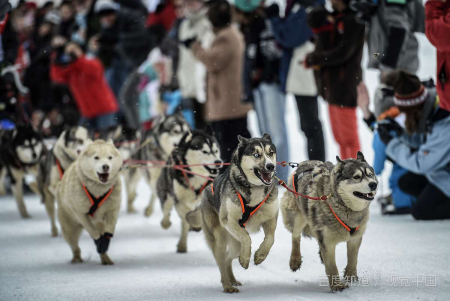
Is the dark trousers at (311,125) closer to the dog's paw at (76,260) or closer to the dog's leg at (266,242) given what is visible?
the dog's leg at (266,242)

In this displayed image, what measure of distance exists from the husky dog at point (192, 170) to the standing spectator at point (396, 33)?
170cm

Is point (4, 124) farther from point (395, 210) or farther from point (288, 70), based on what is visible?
point (395, 210)

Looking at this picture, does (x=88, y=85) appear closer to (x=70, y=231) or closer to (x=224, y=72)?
(x=224, y=72)

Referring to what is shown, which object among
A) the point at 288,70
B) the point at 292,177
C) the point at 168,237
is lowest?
the point at 168,237

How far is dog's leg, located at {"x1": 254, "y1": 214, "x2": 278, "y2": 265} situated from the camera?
10.1 ft

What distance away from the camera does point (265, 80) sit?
236 inches

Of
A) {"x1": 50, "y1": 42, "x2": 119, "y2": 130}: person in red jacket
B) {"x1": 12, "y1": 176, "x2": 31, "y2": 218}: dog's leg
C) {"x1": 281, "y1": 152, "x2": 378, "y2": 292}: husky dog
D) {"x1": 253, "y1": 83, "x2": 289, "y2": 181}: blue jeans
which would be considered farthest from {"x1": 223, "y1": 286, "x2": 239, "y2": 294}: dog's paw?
{"x1": 50, "y1": 42, "x2": 119, "y2": 130}: person in red jacket

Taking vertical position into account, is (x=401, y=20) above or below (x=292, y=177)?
above

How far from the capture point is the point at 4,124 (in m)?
6.97

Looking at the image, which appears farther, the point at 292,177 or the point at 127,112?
the point at 127,112

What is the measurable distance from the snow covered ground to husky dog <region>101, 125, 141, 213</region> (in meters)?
0.87

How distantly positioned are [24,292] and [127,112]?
5.68 metres

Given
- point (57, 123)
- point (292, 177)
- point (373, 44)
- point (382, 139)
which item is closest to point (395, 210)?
point (382, 139)

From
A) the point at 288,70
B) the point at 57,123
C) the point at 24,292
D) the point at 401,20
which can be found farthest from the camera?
the point at 57,123
